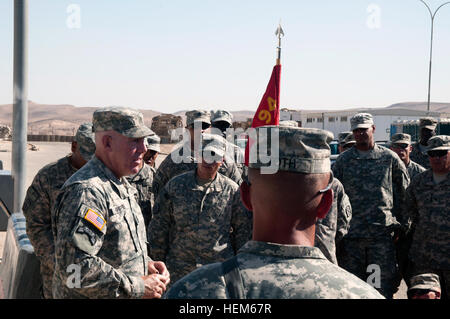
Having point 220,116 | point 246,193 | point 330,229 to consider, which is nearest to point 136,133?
point 246,193

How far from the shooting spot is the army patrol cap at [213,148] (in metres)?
4.48

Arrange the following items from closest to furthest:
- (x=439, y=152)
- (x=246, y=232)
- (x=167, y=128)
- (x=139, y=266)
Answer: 1. (x=139, y=266)
2. (x=246, y=232)
3. (x=439, y=152)
4. (x=167, y=128)

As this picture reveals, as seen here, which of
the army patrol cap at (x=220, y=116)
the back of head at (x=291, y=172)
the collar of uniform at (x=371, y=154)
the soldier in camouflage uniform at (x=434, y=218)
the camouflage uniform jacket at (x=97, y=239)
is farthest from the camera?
the army patrol cap at (x=220, y=116)

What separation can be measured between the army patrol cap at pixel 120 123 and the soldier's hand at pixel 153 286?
2.43 ft

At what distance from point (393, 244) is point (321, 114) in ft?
160

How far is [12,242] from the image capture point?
4.83 metres

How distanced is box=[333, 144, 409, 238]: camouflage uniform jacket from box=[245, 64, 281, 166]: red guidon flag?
1188mm

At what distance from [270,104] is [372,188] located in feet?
5.97

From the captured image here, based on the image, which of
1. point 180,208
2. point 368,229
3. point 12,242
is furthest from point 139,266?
point 368,229

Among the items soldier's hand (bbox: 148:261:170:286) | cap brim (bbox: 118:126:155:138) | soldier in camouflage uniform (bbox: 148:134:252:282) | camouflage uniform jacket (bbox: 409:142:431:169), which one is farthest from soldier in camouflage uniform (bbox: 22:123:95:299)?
camouflage uniform jacket (bbox: 409:142:431:169)

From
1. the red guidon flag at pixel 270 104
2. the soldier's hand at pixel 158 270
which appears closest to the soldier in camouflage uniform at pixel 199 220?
the soldier's hand at pixel 158 270

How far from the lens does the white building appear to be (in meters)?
47.4

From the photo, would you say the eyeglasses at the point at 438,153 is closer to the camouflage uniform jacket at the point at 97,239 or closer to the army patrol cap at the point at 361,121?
the army patrol cap at the point at 361,121

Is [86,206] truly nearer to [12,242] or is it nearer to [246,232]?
[246,232]
